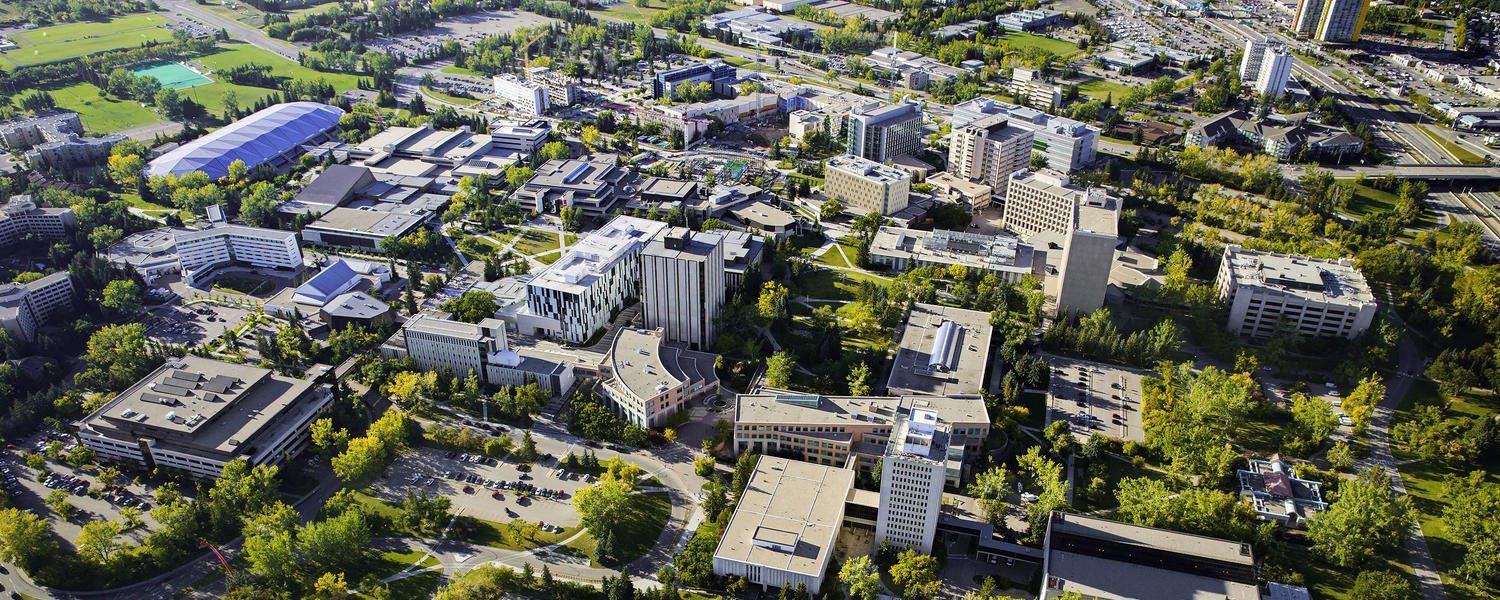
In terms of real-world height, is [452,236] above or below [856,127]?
below

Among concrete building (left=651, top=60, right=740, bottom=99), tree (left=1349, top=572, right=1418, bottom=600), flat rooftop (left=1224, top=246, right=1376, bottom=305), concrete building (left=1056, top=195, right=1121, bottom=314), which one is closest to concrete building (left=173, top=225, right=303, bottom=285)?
concrete building (left=651, top=60, right=740, bottom=99)

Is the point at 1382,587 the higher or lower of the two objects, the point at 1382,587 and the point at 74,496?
the higher

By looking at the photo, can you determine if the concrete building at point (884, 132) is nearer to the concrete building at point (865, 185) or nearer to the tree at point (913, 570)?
the concrete building at point (865, 185)

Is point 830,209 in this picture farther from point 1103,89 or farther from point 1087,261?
point 1103,89

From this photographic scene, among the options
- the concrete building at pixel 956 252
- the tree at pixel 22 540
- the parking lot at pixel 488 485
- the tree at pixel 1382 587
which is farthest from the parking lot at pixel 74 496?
the tree at pixel 1382 587

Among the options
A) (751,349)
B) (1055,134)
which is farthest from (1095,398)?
(1055,134)

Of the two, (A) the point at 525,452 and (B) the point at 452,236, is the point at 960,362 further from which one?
(B) the point at 452,236

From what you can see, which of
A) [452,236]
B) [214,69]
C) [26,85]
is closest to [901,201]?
[452,236]
